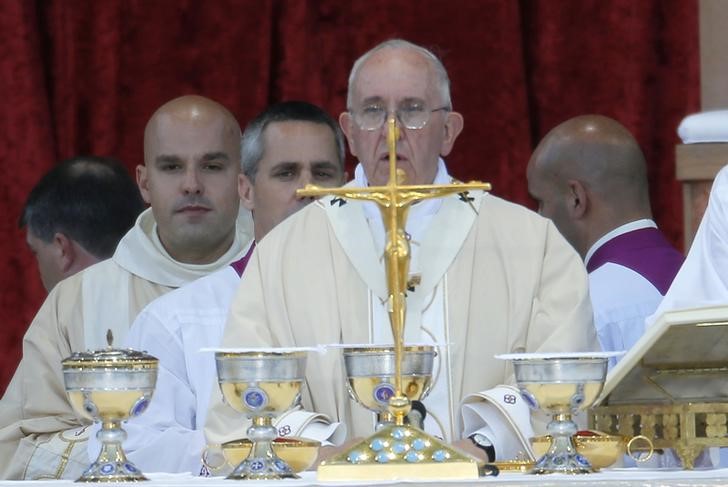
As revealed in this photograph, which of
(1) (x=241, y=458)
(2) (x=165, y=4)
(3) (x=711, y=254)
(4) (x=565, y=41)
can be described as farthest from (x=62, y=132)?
(1) (x=241, y=458)

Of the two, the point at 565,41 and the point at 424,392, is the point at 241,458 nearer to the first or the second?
the point at 424,392

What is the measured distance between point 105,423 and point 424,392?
0.55 meters

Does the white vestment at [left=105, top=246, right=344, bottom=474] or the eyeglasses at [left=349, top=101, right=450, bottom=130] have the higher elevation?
the eyeglasses at [left=349, top=101, right=450, bottom=130]

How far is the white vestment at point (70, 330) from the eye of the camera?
214 inches

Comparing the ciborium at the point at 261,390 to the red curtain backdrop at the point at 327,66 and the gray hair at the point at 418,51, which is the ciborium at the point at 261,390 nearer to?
the gray hair at the point at 418,51

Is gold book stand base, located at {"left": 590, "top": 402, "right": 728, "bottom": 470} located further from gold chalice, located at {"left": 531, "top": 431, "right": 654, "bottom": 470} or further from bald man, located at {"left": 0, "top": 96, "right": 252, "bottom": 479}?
bald man, located at {"left": 0, "top": 96, "right": 252, "bottom": 479}

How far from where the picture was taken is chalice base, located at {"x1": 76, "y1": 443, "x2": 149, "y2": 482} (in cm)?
332

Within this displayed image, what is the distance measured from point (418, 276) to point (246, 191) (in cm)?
104

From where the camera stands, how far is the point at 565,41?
671cm

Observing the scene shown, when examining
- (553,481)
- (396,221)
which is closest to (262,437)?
(396,221)

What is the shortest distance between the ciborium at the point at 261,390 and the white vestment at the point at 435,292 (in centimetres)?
86

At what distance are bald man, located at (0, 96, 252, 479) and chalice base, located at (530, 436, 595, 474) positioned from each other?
2376 mm

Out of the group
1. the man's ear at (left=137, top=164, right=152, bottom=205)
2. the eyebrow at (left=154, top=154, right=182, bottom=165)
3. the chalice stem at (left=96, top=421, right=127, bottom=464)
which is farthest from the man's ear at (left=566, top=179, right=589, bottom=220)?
the chalice stem at (left=96, top=421, right=127, bottom=464)

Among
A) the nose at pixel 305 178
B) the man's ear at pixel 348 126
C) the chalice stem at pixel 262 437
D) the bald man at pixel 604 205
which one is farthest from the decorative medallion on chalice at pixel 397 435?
the bald man at pixel 604 205
